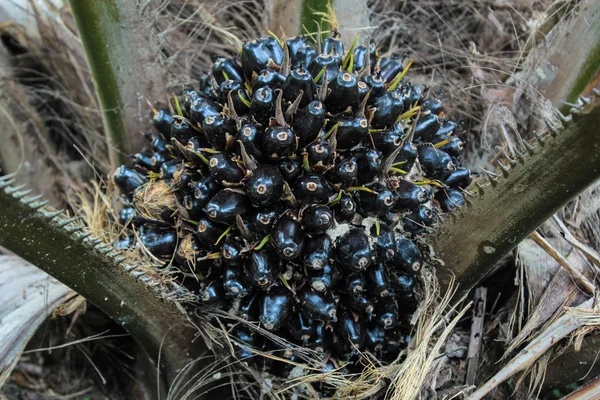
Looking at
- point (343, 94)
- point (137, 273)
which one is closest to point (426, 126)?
point (343, 94)

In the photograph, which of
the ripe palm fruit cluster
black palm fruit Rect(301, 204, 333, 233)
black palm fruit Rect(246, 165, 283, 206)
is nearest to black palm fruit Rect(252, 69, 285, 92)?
the ripe palm fruit cluster

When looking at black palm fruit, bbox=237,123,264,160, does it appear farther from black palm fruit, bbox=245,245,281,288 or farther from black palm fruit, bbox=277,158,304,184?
black palm fruit, bbox=245,245,281,288

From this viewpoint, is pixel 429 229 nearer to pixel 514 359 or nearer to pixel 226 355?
pixel 514 359

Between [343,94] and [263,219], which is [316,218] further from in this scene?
[343,94]

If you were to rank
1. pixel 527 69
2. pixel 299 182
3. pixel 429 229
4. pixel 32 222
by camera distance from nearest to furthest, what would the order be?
1. pixel 32 222
2. pixel 299 182
3. pixel 429 229
4. pixel 527 69

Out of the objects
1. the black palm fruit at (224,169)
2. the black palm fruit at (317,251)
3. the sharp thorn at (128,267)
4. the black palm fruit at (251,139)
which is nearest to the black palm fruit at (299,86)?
the black palm fruit at (251,139)

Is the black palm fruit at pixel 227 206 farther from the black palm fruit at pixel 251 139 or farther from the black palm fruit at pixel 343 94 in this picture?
the black palm fruit at pixel 343 94

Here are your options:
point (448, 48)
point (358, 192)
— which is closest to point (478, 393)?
point (358, 192)
